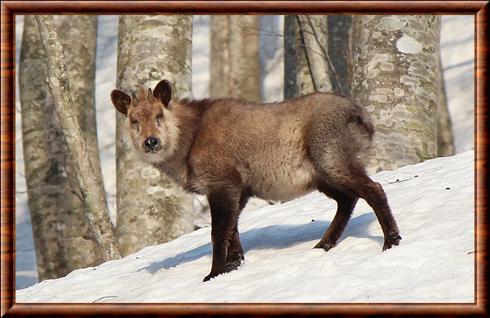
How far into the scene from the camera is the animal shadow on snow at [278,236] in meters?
7.47

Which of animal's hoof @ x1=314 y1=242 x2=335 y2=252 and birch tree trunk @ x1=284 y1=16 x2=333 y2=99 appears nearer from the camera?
animal's hoof @ x1=314 y1=242 x2=335 y2=252

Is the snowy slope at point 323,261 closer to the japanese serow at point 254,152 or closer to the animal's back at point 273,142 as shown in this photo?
the japanese serow at point 254,152

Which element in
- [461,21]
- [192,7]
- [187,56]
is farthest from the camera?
[461,21]

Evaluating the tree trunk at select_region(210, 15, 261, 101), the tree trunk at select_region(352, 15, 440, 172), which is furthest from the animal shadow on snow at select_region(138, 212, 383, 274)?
the tree trunk at select_region(210, 15, 261, 101)

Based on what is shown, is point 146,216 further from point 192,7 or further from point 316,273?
point 192,7

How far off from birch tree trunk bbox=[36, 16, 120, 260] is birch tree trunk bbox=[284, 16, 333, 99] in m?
3.78

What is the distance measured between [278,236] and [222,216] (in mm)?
925

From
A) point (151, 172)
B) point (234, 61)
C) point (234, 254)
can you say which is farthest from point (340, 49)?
point (234, 254)

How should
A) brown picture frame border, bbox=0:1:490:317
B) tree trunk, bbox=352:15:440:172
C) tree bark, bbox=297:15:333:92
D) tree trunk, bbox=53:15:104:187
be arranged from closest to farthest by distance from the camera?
brown picture frame border, bbox=0:1:490:317, tree trunk, bbox=352:15:440:172, tree bark, bbox=297:15:333:92, tree trunk, bbox=53:15:104:187

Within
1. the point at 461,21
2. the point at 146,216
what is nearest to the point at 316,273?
the point at 146,216

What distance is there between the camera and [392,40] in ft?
32.6

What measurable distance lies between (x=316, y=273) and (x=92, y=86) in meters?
8.78

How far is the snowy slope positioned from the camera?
577cm

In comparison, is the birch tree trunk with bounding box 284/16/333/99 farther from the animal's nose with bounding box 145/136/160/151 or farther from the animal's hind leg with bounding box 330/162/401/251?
the animal's hind leg with bounding box 330/162/401/251
